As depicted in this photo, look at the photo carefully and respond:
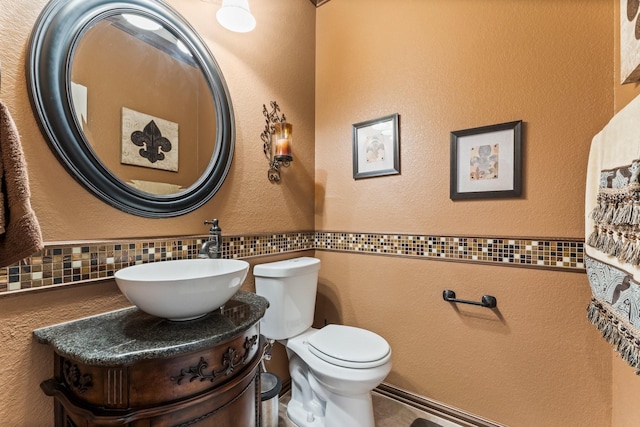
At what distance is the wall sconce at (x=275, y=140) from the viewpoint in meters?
1.63

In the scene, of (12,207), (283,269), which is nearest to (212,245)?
(283,269)

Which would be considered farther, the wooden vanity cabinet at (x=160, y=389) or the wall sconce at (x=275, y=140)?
the wall sconce at (x=275, y=140)

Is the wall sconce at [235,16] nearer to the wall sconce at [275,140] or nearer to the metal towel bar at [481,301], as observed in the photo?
the wall sconce at [275,140]

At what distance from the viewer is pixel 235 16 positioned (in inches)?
51.8

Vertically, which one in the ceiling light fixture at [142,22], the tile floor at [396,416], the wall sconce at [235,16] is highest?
the wall sconce at [235,16]

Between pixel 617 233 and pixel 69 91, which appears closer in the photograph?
pixel 617 233

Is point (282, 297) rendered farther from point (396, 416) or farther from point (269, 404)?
point (396, 416)

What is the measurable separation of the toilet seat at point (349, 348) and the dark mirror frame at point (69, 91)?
3.02 feet

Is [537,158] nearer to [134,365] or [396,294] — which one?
[396,294]

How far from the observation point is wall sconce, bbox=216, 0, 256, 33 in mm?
1288

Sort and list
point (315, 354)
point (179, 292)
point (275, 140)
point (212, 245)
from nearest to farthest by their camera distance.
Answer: point (179, 292) < point (212, 245) < point (315, 354) < point (275, 140)

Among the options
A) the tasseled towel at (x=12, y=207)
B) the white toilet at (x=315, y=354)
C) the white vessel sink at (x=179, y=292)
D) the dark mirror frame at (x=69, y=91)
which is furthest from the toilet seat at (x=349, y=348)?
the tasseled towel at (x=12, y=207)

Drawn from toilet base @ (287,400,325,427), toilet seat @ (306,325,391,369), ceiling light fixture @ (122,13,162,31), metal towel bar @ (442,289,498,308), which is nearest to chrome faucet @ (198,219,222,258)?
toilet seat @ (306,325,391,369)

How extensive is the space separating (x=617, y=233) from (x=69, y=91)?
1.81m
